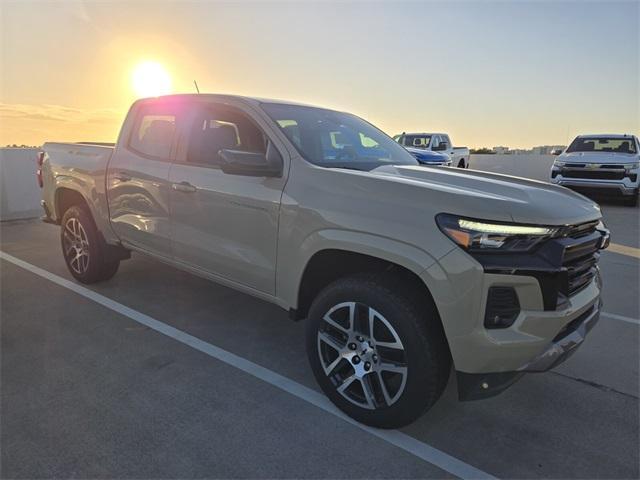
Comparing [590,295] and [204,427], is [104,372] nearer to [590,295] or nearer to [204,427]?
[204,427]

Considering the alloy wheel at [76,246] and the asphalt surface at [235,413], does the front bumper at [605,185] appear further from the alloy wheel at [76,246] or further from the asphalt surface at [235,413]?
the alloy wheel at [76,246]

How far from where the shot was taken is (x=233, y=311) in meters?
4.27

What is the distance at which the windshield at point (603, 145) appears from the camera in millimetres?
12289

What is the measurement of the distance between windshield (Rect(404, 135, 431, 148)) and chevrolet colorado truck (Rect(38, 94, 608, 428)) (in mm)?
13795

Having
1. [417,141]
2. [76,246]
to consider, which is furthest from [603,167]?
[76,246]

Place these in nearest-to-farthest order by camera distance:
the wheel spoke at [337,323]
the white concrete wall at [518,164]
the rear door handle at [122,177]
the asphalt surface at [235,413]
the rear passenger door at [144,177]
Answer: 1. the asphalt surface at [235,413]
2. the wheel spoke at [337,323]
3. the rear passenger door at [144,177]
4. the rear door handle at [122,177]
5. the white concrete wall at [518,164]

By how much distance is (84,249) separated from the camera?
15.7 feet

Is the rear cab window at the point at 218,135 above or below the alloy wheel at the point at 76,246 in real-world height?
above

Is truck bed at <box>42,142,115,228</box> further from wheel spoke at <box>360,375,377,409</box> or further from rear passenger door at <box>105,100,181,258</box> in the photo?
wheel spoke at <box>360,375,377,409</box>

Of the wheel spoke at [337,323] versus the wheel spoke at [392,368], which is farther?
the wheel spoke at [337,323]

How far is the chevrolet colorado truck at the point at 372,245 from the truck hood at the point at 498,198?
0.01 metres

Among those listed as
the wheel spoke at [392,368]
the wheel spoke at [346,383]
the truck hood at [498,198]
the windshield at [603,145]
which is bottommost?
the wheel spoke at [346,383]

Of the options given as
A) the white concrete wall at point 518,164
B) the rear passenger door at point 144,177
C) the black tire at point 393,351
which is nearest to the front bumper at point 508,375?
the black tire at point 393,351

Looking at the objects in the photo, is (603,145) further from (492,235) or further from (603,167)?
(492,235)
